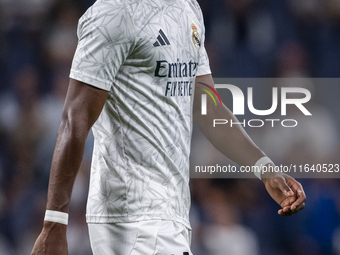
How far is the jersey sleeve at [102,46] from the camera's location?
93 cm

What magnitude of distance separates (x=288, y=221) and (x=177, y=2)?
69.1 inches

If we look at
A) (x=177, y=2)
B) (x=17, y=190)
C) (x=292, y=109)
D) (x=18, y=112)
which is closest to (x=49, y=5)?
(x=18, y=112)

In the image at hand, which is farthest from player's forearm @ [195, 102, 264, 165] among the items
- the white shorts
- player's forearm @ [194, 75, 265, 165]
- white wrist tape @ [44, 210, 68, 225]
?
white wrist tape @ [44, 210, 68, 225]

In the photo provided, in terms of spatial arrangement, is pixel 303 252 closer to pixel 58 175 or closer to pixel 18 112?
pixel 18 112

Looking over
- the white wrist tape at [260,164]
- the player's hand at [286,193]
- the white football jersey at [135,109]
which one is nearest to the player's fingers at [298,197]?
the player's hand at [286,193]

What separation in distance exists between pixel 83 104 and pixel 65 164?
125mm

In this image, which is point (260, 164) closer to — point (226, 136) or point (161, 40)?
point (226, 136)

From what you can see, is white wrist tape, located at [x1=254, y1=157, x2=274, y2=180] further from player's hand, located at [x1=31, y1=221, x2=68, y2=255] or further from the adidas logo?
player's hand, located at [x1=31, y1=221, x2=68, y2=255]

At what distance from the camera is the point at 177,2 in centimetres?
111

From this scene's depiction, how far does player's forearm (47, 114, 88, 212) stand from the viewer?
865mm

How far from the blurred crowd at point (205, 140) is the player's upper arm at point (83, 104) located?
1556 millimetres

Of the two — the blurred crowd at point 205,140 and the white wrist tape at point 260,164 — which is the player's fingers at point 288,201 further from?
the blurred crowd at point 205,140

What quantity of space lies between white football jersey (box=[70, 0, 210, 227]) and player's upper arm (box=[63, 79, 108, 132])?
0.07 ft

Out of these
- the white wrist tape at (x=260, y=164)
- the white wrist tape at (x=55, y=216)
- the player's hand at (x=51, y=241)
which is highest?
the white wrist tape at (x=260, y=164)
